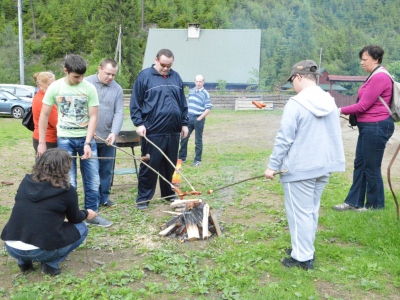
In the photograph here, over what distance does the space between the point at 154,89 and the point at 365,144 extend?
8.70ft

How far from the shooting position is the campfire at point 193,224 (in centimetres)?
458

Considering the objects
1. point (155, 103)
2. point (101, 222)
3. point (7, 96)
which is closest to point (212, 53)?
point (7, 96)

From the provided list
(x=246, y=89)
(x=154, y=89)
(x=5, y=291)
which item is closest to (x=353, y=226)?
(x=154, y=89)

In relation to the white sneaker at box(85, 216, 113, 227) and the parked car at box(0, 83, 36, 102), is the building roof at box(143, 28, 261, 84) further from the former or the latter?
the white sneaker at box(85, 216, 113, 227)

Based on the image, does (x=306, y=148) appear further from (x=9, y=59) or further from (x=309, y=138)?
(x=9, y=59)

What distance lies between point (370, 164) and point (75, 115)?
346cm

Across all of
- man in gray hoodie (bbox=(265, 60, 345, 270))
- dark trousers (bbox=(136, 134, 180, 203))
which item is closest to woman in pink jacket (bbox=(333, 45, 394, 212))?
man in gray hoodie (bbox=(265, 60, 345, 270))

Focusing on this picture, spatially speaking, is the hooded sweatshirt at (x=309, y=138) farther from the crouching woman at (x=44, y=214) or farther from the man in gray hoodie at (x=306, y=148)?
the crouching woman at (x=44, y=214)

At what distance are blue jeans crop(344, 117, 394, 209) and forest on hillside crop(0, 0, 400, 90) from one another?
35692 millimetres

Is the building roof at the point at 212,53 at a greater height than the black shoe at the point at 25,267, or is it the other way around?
the building roof at the point at 212,53

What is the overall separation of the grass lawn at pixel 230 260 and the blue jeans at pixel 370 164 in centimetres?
24

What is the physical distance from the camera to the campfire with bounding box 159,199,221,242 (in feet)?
15.0

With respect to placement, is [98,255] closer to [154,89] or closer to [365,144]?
[154,89]

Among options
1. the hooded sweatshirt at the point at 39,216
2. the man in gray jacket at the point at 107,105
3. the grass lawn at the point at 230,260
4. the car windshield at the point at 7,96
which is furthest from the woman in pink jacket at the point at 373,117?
the car windshield at the point at 7,96
